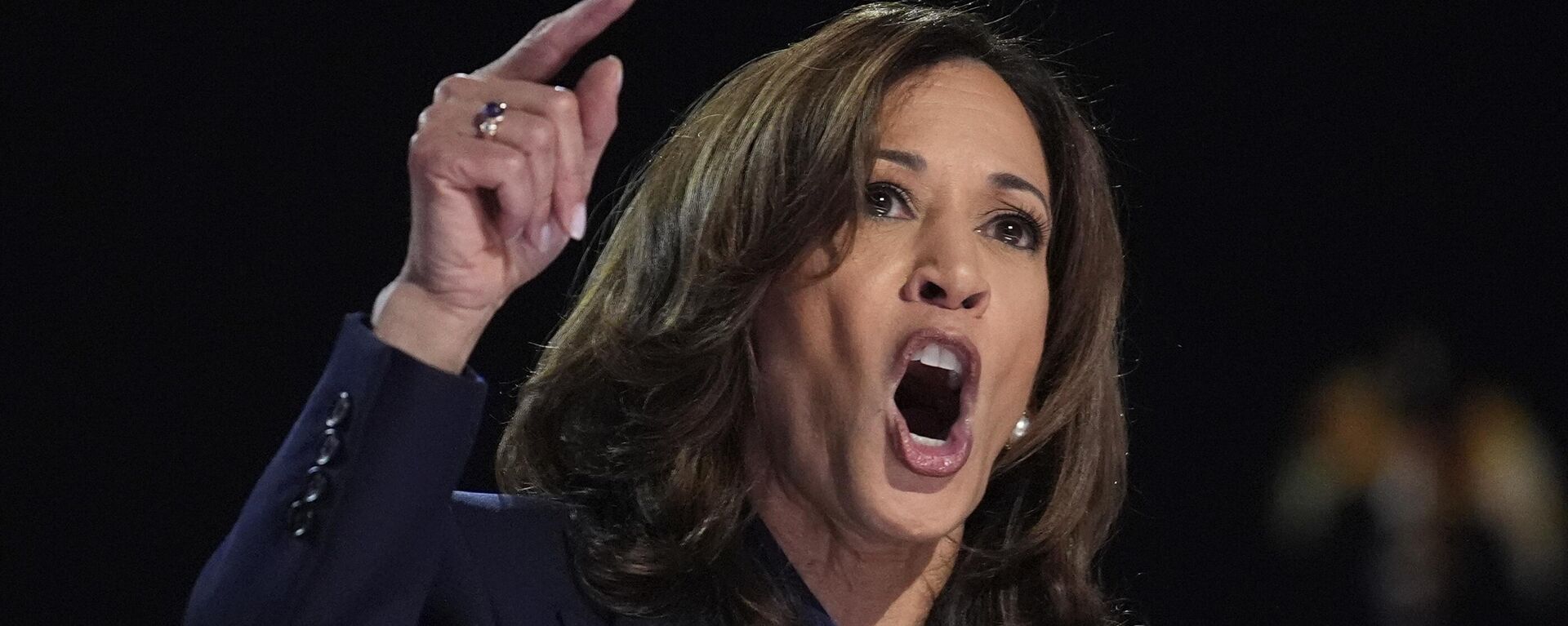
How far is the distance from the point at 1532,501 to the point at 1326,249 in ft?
2.10

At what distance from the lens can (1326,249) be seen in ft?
10.6

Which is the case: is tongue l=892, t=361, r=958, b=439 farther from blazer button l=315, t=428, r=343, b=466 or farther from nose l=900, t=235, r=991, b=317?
blazer button l=315, t=428, r=343, b=466

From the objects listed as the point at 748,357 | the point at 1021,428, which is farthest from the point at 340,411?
the point at 1021,428

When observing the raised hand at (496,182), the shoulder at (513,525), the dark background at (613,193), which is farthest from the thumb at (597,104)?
the dark background at (613,193)

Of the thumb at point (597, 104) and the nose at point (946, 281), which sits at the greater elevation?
the thumb at point (597, 104)

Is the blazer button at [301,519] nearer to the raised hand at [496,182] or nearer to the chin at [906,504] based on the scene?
the raised hand at [496,182]

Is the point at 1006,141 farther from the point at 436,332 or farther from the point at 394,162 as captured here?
the point at 394,162

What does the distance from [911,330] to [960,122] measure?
0.82 ft

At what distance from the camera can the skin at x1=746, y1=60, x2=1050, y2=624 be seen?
1717mm

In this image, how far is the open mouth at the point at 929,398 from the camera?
6.23 feet

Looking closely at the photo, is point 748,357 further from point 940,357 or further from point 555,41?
point 555,41

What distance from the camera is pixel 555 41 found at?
4.39 feet

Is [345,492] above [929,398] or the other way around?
above

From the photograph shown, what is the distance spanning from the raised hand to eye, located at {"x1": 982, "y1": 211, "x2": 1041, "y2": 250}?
0.62m
